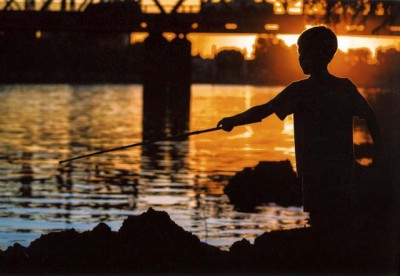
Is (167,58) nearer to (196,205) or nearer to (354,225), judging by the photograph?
(196,205)

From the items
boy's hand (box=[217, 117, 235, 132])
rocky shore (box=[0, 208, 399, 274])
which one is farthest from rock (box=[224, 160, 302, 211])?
boy's hand (box=[217, 117, 235, 132])

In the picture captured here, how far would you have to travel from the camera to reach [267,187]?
22703 millimetres

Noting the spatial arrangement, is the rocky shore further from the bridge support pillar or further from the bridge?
the bridge

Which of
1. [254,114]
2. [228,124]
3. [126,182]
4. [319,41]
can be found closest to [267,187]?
[126,182]

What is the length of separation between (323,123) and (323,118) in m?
→ 0.03

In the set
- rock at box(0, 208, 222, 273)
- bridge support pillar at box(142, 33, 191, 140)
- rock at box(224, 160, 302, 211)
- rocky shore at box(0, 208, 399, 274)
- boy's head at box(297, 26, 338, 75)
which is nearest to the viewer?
boy's head at box(297, 26, 338, 75)

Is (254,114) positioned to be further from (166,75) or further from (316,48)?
(166,75)

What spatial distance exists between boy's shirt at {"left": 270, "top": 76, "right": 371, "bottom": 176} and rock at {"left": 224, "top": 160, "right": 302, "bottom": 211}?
12662 millimetres

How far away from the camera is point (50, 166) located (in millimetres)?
31906

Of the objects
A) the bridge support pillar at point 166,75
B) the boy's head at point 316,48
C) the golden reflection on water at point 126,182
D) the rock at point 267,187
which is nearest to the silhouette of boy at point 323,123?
the boy's head at point 316,48

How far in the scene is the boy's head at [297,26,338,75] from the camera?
8438mm

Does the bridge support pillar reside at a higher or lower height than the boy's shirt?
lower

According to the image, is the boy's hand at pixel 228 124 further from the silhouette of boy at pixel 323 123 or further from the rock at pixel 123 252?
the rock at pixel 123 252

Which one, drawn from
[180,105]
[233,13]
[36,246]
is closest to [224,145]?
[36,246]
